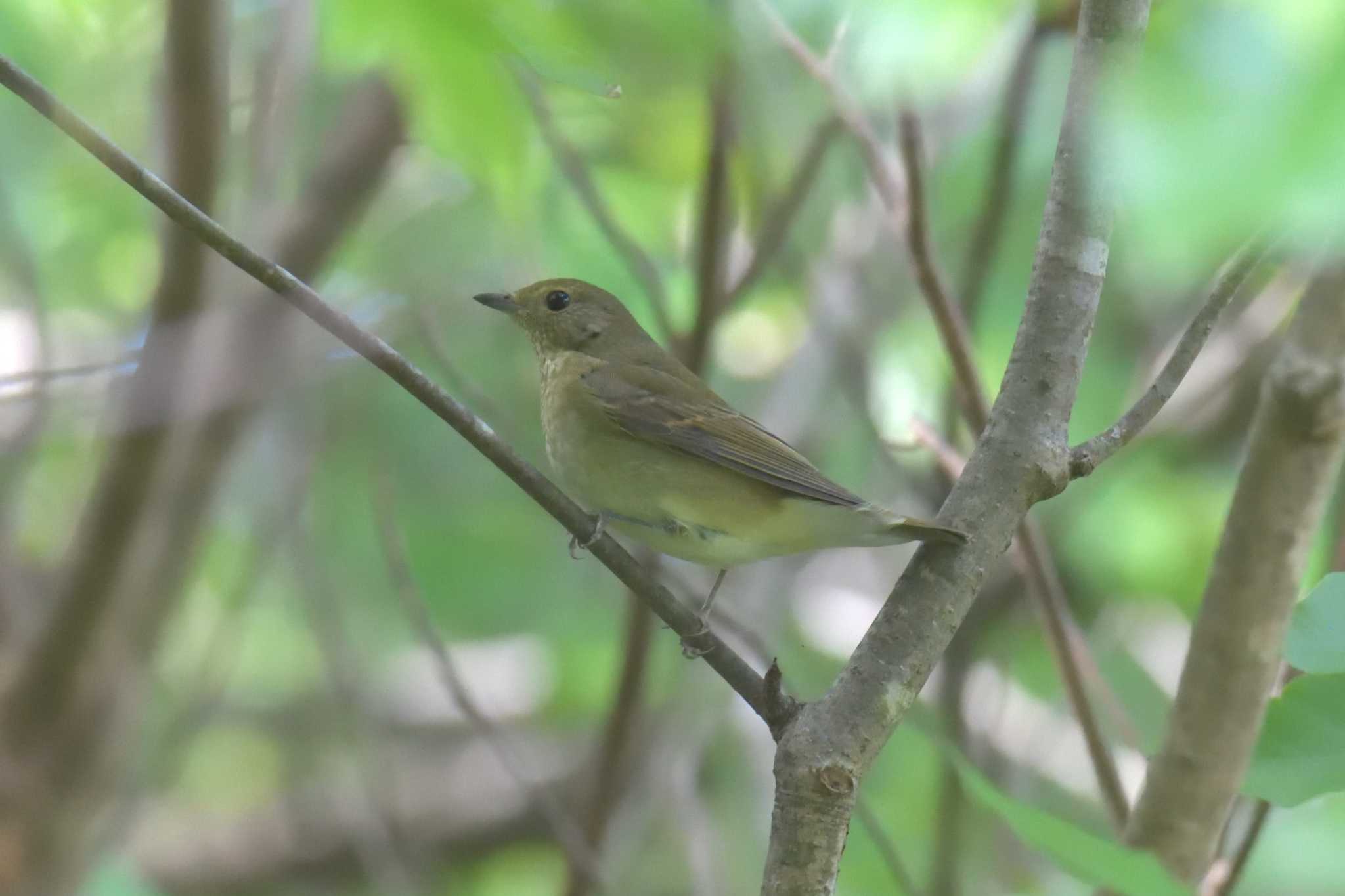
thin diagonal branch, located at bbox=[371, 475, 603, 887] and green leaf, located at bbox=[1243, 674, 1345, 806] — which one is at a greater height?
thin diagonal branch, located at bbox=[371, 475, 603, 887]

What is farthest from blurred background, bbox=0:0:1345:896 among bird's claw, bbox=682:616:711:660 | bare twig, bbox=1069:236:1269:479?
bird's claw, bbox=682:616:711:660

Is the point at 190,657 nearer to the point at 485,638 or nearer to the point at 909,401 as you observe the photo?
the point at 485,638

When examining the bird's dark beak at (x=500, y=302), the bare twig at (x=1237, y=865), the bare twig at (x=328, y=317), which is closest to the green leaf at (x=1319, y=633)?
the bare twig at (x=328, y=317)

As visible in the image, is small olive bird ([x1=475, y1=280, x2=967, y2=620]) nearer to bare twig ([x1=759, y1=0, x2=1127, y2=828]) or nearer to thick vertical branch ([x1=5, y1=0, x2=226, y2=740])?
bare twig ([x1=759, y1=0, x2=1127, y2=828])

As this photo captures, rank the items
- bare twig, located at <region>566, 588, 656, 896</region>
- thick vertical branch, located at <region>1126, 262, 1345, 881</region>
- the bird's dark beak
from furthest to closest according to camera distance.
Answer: the bird's dark beak → bare twig, located at <region>566, 588, 656, 896</region> → thick vertical branch, located at <region>1126, 262, 1345, 881</region>

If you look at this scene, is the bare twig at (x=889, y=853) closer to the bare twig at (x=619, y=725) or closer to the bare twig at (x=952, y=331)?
the bare twig at (x=952, y=331)

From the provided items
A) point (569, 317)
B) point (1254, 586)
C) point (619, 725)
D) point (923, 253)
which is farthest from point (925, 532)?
point (569, 317)
